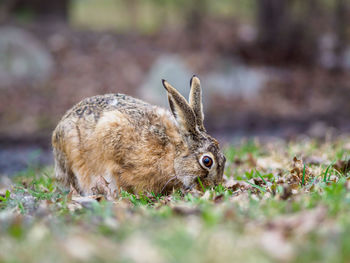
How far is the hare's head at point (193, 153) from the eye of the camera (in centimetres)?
602

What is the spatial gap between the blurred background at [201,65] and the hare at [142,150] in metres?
7.53

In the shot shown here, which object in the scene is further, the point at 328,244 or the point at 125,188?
→ the point at 125,188

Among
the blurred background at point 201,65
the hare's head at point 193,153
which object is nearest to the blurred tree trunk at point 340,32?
the blurred background at point 201,65

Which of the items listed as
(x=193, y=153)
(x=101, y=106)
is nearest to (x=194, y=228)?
(x=193, y=153)

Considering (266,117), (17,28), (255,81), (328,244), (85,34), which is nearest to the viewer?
(328,244)

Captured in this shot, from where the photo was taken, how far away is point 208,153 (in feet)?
19.9

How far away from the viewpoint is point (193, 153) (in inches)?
242

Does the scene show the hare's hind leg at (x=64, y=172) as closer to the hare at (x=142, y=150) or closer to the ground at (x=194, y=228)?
the hare at (x=142, y=150)

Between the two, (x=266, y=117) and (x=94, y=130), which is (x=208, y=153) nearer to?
(x=94, y=130)

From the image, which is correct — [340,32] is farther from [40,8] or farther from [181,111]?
[181,111]

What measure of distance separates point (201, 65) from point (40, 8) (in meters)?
8.48

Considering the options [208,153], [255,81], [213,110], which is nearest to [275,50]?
[255,81]

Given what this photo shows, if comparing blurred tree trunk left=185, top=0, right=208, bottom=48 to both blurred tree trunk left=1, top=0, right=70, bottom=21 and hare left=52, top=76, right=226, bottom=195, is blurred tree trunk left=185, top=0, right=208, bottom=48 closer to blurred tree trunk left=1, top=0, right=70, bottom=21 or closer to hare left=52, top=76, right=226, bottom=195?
blurred tree trunk left=1, top=0, right=70, bottom=21

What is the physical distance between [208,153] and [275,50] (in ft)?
46.4
